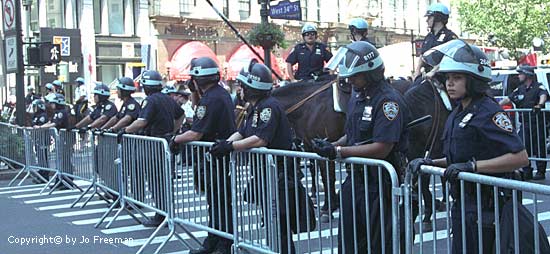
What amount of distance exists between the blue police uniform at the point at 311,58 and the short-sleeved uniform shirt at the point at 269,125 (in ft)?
14.7

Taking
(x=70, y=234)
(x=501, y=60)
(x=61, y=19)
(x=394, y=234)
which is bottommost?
(x=70, y=234)

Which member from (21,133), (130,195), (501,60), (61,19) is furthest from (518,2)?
(130,195)

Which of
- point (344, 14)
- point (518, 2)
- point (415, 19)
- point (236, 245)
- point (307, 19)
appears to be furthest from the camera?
point (415, 19)

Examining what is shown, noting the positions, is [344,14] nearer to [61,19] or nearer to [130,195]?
[61,19]

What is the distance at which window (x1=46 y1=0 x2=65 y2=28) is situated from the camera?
3130 centimetres

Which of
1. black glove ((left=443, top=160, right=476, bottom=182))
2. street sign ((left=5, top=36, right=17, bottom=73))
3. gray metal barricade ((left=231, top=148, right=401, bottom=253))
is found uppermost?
street sign ((left=5, top=36, right=17, bottom=73))

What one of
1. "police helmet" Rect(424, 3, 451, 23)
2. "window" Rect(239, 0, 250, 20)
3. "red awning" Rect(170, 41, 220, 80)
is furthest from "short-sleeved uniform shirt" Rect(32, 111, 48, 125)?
"window" Rect(239, 0, 250, 20)

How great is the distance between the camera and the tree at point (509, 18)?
3825 cm

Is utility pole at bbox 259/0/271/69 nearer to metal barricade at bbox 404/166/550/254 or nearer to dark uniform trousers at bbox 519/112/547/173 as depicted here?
dark uniform trousers at bbox 519/112/547/173

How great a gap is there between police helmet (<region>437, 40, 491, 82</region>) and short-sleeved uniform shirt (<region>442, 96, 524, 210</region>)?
15 centimetres

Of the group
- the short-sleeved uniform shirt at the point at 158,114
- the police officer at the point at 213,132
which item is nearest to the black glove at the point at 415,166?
the police officer at the point at 213,132

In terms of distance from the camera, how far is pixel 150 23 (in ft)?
113

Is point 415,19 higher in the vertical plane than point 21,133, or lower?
higher

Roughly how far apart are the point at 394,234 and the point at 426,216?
2.86 meters
